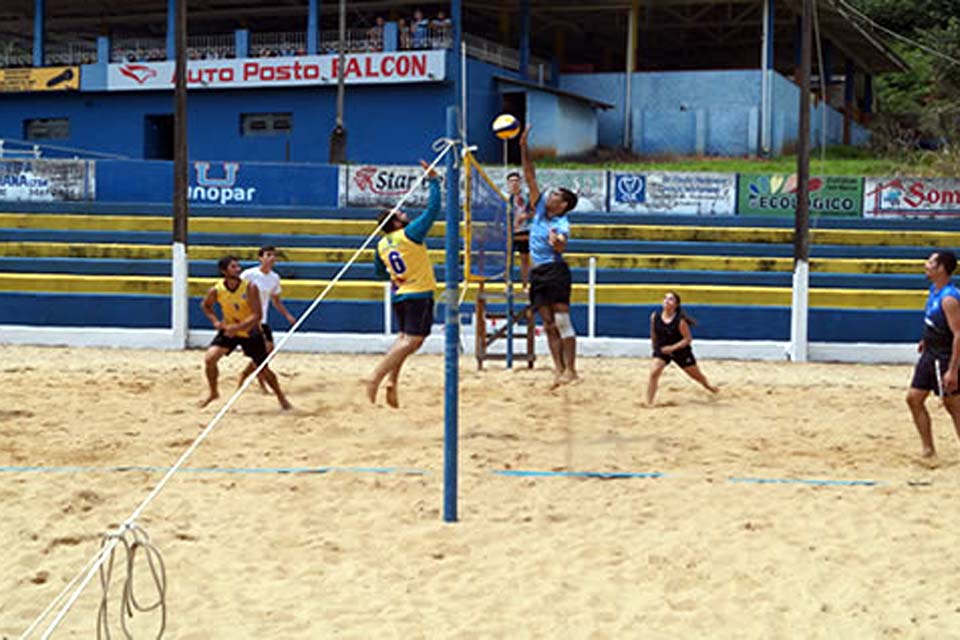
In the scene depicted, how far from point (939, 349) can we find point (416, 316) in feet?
12.0

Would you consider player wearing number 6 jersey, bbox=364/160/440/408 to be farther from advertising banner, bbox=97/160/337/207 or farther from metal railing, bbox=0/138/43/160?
metal railing, bbox=0/138/43/160

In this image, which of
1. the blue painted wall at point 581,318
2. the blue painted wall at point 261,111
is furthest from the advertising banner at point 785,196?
the blue painted wall at point 261,111

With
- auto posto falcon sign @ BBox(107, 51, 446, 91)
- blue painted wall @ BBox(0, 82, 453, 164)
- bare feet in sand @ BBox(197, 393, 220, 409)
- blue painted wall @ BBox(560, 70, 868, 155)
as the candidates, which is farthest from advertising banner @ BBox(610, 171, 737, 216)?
bare feet in sand @ BBox(197, 393, 220, 409)

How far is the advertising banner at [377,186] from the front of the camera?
21.0 m

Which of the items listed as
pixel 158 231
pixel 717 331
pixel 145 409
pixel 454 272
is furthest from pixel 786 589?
pixel 158 231

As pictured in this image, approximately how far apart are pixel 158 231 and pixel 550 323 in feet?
38.5

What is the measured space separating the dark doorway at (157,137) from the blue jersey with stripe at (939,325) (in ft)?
82.9

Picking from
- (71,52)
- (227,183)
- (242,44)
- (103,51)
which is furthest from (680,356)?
(71,52)

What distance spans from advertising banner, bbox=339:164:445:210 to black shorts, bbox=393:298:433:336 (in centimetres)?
1282

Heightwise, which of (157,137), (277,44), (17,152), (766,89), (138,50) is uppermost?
(277,44)

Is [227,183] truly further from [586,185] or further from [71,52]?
[71,52]

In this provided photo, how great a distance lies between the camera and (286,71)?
2728cm

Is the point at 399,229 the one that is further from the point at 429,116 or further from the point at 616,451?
the point at 429,116

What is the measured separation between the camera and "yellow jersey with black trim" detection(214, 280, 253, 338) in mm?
9039
